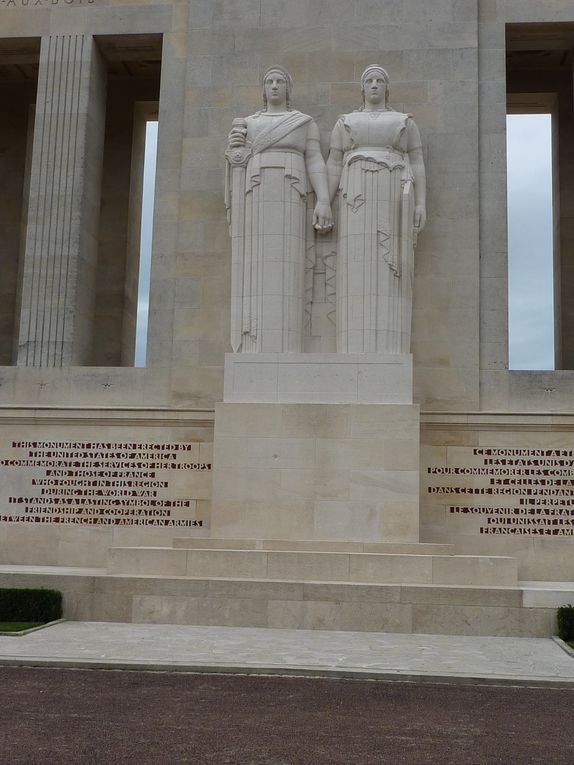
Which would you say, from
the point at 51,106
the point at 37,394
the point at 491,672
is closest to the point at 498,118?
the point at 51,106

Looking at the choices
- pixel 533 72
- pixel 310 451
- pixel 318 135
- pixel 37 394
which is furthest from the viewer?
pixel 533 72

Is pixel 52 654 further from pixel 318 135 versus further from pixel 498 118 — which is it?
pixel 498 118

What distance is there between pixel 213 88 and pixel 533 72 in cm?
782

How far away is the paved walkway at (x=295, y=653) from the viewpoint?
390 inches

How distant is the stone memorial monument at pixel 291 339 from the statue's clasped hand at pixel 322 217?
1.6 inches

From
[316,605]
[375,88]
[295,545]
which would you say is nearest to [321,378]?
[295,545]

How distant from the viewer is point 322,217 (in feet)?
54.7

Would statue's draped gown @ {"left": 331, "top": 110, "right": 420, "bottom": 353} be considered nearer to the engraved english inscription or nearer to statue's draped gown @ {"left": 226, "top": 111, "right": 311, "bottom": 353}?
statue's draped gown @ {"left": 226, "top": 111, "right": 311, "bottom": 353}

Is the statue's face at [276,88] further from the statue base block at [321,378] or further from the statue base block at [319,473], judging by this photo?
the statue base block at [319,473]

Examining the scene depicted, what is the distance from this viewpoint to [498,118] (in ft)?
59.9

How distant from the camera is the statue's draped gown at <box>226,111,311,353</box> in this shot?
1627 centimetres

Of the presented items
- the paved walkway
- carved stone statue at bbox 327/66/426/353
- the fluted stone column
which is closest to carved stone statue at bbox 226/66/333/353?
carved stone statue at bbox 327/66/426/353

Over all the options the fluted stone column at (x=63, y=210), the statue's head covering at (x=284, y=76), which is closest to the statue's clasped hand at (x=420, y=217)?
the statue's head covering at (x=284, y=76)

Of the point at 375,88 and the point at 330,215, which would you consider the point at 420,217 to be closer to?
the point at 330,215
